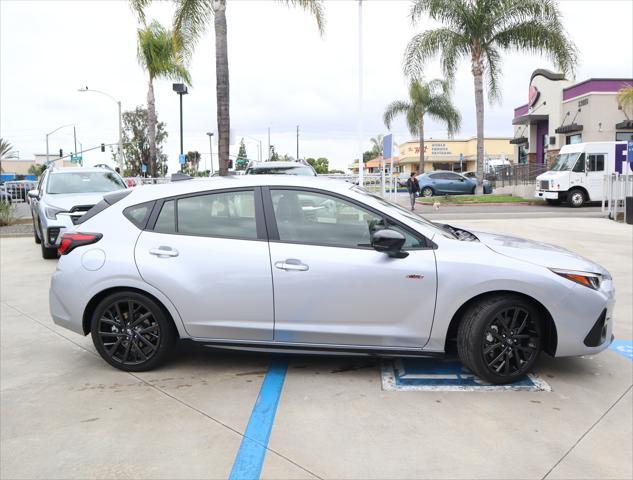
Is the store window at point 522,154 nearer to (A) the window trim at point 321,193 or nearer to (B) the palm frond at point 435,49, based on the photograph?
(B) the palm frond at point 435,49

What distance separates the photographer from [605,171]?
80.1 feet

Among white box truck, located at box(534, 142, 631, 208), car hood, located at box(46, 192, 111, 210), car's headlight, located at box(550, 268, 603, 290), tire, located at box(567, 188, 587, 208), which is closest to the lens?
car's headlight, located at box(550, 268, 603, 290)

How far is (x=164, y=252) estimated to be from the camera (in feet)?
14.6

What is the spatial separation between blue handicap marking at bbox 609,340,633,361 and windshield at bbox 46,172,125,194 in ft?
A: 29.3

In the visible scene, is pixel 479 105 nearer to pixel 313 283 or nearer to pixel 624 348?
pixel 624 348

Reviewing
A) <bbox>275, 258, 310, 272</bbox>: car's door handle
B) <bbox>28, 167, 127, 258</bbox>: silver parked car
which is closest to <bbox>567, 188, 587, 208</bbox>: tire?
<bbox>28, 167, 127, 258</bbox>: silver parked car

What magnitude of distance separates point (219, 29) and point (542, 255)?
1280 centimetres

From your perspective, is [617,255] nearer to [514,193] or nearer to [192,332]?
[192,332]

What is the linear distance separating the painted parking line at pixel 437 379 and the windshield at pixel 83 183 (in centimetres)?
802

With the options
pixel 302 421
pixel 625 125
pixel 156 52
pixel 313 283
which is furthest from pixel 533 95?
pixel 302 421

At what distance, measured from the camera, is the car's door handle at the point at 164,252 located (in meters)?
4.43

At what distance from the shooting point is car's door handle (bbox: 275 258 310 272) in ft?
14.0

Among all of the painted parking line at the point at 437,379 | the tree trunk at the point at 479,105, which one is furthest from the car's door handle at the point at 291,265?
the tree trunk at the point at 479,105

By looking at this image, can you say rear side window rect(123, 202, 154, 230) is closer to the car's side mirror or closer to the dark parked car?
the car's side mirror
